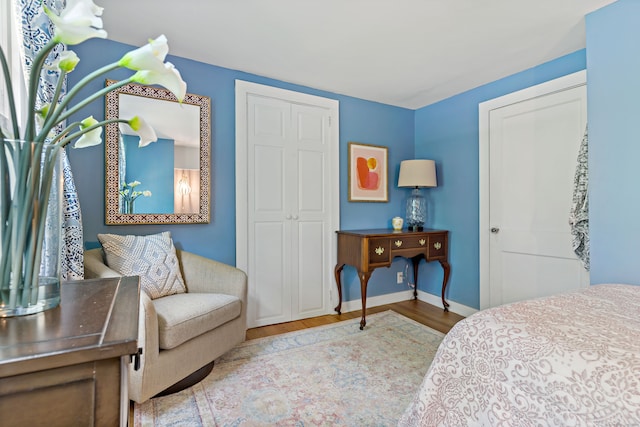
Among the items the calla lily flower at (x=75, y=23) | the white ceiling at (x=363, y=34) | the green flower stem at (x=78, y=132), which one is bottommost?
the green flower stem at (x=78, y=132)

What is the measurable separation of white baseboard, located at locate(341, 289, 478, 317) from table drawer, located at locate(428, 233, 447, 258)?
21.2 inches

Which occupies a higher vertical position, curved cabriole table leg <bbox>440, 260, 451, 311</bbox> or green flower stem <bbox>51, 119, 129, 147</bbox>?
green flower stem <bbox>51, 119, 129, 147</bbox>

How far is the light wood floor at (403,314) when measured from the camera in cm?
270

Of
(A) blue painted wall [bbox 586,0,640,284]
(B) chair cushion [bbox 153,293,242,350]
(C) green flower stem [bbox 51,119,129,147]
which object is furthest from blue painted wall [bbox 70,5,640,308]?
(C) green flower stem [bbox 51,119,129,147]

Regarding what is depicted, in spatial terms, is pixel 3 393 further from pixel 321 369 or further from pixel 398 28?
pixel 398 28

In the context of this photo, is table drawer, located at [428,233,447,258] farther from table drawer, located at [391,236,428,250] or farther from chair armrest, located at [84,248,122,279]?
chair armrest, located at [84,248,122,279]

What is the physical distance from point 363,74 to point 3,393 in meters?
2.86

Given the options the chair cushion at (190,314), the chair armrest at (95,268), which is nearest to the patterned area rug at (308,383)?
the chair cushion at (190,314)

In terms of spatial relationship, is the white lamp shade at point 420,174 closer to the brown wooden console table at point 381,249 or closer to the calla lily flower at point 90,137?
the brown wooden console table at point 381,249

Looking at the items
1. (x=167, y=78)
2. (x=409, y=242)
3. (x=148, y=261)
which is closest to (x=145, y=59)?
(x=167, y=78)

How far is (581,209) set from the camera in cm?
213

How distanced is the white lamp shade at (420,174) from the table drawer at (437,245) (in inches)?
21.1

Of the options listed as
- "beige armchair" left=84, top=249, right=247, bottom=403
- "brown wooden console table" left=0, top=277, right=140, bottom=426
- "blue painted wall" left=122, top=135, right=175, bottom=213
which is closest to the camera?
"brown wooden console table" left=0, top=277, right=140, bottom=426

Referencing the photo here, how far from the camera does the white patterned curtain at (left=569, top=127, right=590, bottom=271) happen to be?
82.9 inches
